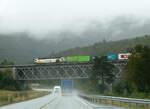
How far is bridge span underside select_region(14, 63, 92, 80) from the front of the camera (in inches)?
3917

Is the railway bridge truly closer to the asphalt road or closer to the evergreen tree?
the evergreen tree

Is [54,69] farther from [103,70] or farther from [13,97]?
[13,97]

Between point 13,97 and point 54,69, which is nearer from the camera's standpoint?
point 13,97

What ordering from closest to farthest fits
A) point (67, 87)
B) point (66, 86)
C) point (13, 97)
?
point (13, 97)
point (67, 87)
point (66, 86)

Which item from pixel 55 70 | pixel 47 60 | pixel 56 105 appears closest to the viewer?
pixel 56 105

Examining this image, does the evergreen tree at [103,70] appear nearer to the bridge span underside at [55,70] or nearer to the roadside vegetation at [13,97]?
the bridge span underside at [55,70]

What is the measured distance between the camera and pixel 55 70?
10400 centimetres

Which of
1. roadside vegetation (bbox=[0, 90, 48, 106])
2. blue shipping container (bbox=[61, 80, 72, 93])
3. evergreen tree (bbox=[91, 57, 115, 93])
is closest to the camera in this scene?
roadside vegetation (bbox=[0, 90, 48, 106])

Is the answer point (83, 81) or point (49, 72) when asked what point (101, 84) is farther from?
point (83, 81)

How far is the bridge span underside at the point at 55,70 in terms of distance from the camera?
99.5 metres

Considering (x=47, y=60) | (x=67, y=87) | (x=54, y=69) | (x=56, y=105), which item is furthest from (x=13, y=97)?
(x=47, y=60)

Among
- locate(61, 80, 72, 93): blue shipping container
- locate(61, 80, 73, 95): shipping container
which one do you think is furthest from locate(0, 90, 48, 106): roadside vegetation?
locate(61, 80, 72, 93): blue shipping container

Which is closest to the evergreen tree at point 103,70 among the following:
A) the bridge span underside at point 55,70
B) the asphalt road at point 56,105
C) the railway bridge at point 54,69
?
the railway bridge at point 54,69

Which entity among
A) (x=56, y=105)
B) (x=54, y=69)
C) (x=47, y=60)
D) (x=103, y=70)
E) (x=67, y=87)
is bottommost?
(x=56, y=105)
